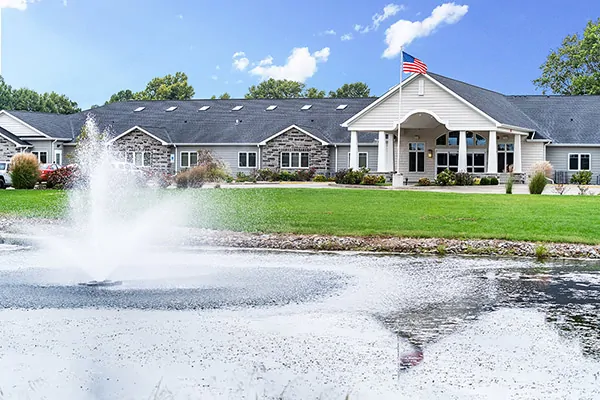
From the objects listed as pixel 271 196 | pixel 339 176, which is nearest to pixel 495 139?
pixel 339 176

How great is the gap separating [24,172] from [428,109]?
22.5 meters

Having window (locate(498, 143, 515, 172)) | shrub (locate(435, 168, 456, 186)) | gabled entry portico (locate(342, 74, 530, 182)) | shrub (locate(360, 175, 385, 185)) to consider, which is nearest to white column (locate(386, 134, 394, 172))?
gabled entry portico (locate(342, 74, 530, 182))

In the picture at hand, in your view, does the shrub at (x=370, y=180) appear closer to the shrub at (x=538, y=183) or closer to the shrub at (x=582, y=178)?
the shrub at (x=538, y=183)

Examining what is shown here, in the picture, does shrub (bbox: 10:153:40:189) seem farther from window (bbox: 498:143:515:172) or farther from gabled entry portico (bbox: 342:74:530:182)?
window (bbox: 498:143:515:172)

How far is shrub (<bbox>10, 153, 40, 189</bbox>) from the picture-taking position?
1432 inches

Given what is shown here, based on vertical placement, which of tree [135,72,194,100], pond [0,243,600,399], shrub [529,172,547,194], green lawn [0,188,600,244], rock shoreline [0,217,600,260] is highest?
tree [135,72,194,100]

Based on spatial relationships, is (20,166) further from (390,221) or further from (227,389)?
(227,389)

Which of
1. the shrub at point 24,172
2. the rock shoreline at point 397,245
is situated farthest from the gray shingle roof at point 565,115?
the rock shoreline at point 397,245

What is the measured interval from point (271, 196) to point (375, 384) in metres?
23.1

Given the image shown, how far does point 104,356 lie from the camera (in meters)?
7.65

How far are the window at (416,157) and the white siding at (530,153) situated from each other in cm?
620

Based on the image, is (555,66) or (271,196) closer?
(271,196)

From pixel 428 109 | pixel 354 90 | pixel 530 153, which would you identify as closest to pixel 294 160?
pixel 428 109

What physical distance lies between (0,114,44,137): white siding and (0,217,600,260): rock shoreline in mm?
41233
